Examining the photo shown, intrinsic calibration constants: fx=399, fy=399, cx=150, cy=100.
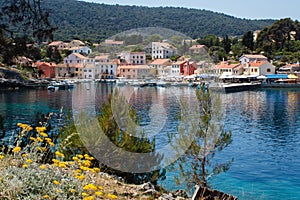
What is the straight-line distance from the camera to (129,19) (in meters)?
130

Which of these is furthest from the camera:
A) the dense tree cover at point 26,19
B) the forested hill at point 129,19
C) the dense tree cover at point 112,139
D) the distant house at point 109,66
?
the forested hill at point 129,19

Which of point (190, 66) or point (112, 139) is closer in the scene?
point (112, 139)

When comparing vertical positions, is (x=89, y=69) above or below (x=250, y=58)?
below

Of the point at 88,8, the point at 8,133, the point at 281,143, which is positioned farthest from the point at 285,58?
the point at 88,8

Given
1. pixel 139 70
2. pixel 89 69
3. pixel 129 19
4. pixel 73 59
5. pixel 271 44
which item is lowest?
pixel 139 70

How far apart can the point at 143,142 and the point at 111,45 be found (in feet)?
11.6

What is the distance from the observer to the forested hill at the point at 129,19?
117 m

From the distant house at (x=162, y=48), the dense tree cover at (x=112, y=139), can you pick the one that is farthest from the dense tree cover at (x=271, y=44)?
Answer: the dense tree cover at (x=112, y=139)

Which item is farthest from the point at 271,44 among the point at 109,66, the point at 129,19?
the point at 129,19

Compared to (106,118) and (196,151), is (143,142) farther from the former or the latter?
(196,151)

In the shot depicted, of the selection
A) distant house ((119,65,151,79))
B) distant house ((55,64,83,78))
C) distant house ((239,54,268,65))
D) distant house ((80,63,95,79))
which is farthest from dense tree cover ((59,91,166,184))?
distant house ((239,54,268,65))

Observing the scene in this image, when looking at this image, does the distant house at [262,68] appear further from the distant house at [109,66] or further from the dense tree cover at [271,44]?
the distant house at [109,66]

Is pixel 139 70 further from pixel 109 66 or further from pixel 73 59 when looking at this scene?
pixel 73 59

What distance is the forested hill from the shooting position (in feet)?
383
